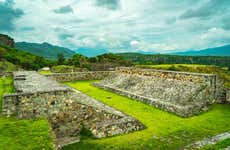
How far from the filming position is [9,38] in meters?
92.8

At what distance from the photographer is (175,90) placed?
44.5 feet

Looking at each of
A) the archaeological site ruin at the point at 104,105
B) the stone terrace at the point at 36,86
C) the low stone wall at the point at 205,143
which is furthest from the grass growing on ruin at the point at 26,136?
the low stone wall at the point at 205,143

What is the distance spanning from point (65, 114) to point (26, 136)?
10.9 feet

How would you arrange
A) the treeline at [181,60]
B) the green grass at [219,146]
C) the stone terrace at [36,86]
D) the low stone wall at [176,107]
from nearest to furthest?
the green grass at [219,146] → the stone terrace at [36,86] → the low stone wall at [176,107] → the treeline at [181,60]

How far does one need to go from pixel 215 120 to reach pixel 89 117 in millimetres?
5648

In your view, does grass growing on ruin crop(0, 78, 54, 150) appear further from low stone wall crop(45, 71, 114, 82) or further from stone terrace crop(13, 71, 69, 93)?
low stone wall crop(45, 71, 114, 82)

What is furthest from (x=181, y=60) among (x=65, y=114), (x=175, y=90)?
(x=65, y=114)

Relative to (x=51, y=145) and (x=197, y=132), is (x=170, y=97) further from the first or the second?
(x=51, y=145)

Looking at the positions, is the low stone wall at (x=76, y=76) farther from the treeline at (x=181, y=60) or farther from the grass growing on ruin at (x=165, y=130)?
the treeline at (x=181, y=60)

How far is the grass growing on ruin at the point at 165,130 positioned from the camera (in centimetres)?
789

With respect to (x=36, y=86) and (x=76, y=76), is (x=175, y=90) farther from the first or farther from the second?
(x=76, y=76)

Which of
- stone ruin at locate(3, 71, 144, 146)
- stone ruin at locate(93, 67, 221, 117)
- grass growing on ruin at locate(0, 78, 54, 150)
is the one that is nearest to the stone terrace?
stone ruin at locate(3, 71, 144, 146)

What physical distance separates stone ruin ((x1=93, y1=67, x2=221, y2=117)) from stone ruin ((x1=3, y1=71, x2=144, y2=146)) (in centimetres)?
349

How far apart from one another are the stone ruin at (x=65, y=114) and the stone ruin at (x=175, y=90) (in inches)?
137
